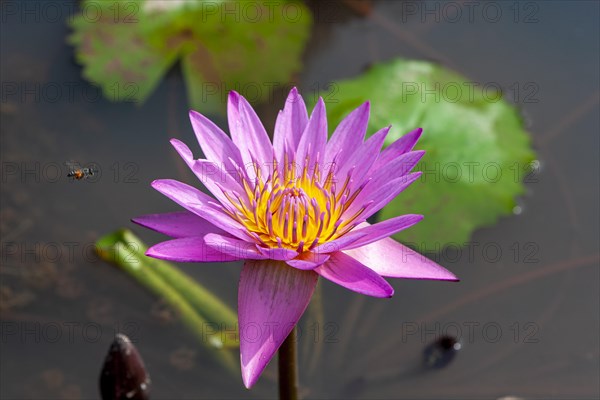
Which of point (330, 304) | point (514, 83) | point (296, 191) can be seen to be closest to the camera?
point (296, 191)

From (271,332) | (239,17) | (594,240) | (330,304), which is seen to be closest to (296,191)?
(271,332)

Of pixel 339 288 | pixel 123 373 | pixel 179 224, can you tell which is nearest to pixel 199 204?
pixel 179 224

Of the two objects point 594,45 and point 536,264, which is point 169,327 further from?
point 594,45

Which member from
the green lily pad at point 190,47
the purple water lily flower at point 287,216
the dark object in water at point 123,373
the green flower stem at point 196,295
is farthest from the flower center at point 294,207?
the green lily pad at point 190,47

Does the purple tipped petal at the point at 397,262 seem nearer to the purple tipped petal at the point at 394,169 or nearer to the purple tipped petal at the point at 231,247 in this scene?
the purple tipped petal at the point at 394,169

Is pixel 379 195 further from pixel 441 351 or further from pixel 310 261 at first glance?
pixel 441 351
